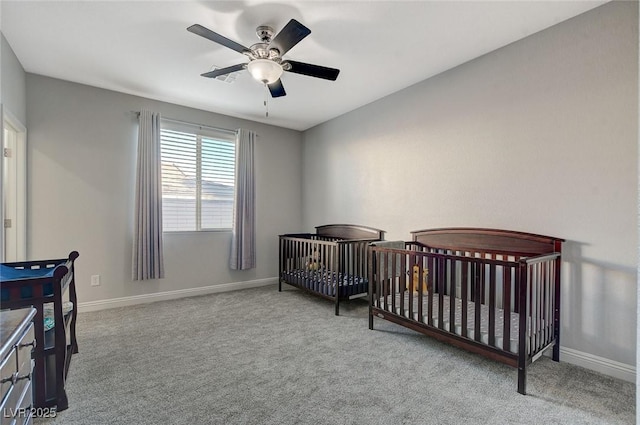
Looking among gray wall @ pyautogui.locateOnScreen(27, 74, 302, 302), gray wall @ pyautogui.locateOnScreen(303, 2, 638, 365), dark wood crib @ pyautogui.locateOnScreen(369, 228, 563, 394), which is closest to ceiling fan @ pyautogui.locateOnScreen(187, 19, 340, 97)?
gray wall @ pyautogui.locateOnScreen(303, 2, 638, 365)

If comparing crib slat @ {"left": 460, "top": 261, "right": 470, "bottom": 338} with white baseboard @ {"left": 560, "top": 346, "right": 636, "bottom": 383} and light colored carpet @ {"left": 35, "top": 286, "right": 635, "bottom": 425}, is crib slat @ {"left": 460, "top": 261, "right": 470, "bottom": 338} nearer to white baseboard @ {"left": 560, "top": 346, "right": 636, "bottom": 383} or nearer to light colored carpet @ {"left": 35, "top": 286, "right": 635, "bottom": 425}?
light colored carpet @ {"left": 35, "top": 286, "right": 635, "bottom": 425}

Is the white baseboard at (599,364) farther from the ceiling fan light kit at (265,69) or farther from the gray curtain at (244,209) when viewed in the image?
the gray curtain at (244,209)

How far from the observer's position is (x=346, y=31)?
2.34 m

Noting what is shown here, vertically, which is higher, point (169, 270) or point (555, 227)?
point (555, 227)

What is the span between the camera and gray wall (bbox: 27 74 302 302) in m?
3.14

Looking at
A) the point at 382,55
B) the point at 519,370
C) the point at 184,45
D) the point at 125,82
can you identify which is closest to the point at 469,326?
the point at 519,370

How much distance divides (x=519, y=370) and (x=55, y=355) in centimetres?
276

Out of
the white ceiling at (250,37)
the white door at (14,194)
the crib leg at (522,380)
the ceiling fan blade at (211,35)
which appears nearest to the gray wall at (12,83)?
the white ceiling at (250,37)

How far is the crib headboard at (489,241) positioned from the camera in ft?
7.58

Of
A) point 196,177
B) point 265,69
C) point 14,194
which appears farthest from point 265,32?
point 14,194

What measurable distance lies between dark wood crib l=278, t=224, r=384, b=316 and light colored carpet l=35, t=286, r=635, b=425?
0.53 meters

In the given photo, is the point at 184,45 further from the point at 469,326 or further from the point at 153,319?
the point at 469,326

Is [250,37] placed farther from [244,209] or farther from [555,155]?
[555,155]

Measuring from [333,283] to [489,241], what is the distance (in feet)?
5.41
